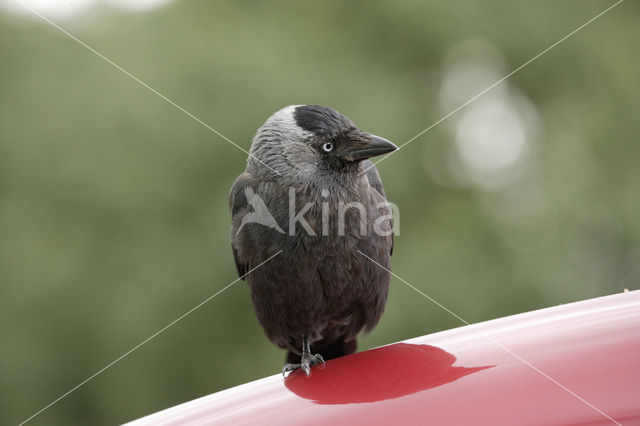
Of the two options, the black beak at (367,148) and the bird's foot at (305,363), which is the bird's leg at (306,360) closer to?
the bird's foot at (305,363)

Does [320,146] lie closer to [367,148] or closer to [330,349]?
[367,148]

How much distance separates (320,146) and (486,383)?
6.51 ft

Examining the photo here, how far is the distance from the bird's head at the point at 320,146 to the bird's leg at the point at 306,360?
32.8 inches

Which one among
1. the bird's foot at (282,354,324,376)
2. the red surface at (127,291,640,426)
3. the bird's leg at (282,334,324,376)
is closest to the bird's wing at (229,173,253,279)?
the bird's leg at (282,334,324,376)

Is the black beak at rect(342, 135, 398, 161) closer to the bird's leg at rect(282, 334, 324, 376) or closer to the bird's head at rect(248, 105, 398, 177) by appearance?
the bird's head at rect(248, 105, 398, 177)

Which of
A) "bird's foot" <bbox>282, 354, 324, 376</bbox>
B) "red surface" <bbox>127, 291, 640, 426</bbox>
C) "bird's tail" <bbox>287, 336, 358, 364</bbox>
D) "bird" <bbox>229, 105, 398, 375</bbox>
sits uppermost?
"bird" <bbox>229, 105, 398, 375</bbox>

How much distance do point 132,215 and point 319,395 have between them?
6.34 meters

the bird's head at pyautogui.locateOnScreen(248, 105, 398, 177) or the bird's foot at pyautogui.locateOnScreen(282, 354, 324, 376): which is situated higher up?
the bird's head at pyautogui.locateOnScreen(248, 105, 398, 177)

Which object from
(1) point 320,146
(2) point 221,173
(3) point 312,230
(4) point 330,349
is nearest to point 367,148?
(1) point 320,146

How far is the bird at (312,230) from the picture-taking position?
320cm

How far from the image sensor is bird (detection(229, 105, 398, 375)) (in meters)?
3.20

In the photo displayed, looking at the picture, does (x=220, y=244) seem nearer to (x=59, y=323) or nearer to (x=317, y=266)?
(x=59, y=323)

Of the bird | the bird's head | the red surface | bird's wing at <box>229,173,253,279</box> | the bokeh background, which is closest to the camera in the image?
the red surface

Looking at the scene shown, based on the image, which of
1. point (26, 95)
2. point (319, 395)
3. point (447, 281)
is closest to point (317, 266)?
point (319, 395)
